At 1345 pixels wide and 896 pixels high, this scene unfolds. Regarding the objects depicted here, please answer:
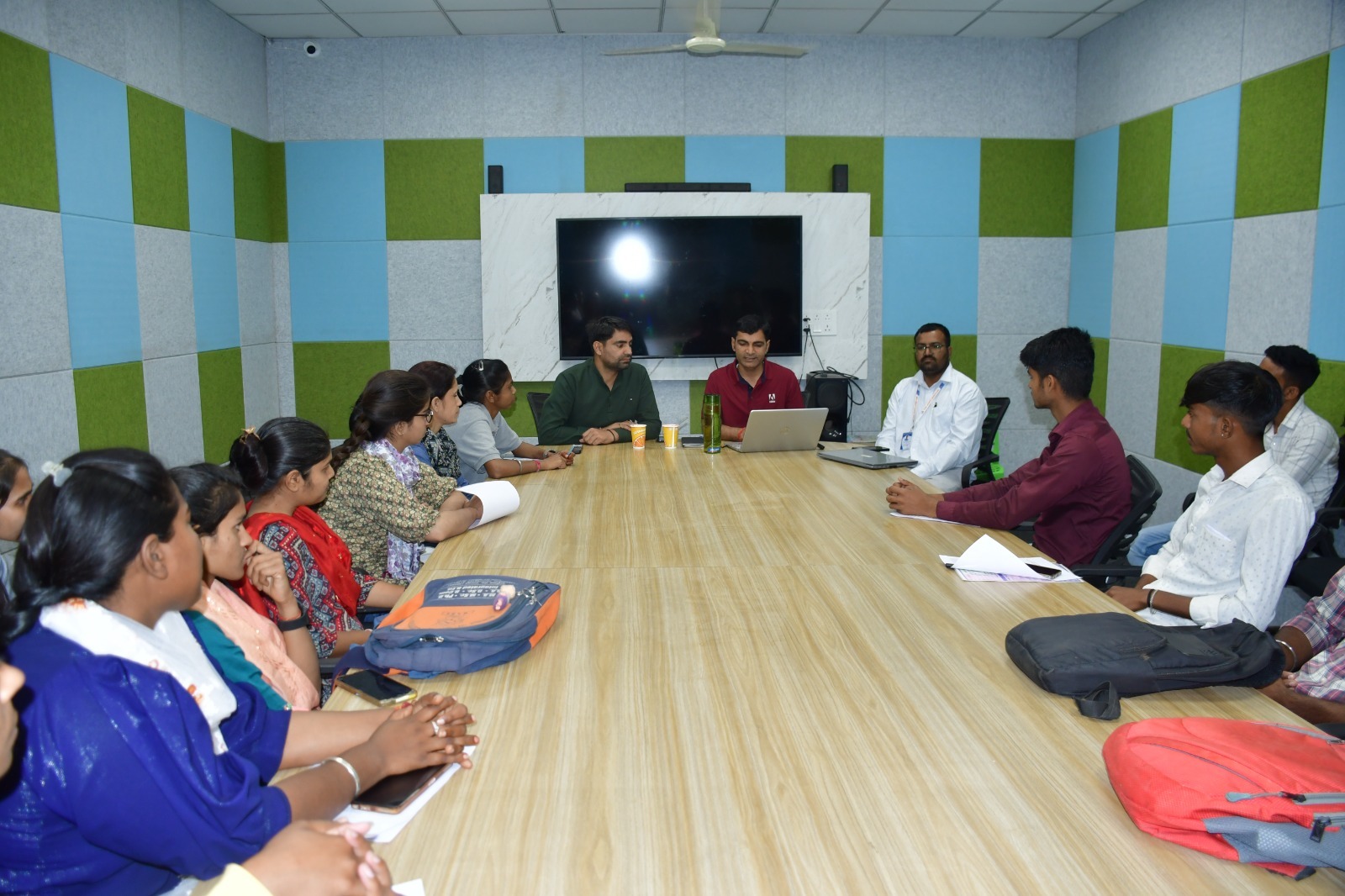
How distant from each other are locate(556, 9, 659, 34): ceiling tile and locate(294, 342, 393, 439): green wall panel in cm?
232

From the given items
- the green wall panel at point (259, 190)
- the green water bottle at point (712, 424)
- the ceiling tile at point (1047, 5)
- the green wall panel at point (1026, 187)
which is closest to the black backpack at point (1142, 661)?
the green water bottle at point (712, 424)

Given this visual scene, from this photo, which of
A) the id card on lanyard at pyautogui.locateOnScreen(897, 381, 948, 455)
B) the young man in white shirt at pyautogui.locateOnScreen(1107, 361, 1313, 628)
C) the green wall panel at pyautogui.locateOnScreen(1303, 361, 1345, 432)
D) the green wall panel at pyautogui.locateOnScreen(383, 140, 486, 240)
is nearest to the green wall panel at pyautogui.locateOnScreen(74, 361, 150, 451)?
the green wall panel at pyautogui.locateOnScreen(383, 140, 486, 240)

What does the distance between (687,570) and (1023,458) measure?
190 inches

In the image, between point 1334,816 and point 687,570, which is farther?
point 687,570

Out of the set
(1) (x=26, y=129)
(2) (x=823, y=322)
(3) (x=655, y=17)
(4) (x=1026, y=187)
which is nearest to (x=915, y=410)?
(2) (x=823, y=322)

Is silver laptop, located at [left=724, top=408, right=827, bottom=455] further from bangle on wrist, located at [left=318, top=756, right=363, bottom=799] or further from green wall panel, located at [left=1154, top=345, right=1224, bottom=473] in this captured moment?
bangle on wrist, located at [left=318, top=756, right=363, bottom=799]

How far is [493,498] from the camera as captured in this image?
3.00m

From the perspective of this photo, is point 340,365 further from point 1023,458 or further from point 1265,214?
point 1265,214

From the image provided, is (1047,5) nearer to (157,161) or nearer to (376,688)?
(157,161)

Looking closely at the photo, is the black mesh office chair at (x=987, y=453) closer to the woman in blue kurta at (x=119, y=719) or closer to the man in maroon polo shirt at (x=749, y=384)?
the man in maroon polo shirt at (x=749, y=384)

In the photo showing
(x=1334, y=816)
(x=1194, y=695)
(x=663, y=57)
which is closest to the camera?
(x=1334, y=816)

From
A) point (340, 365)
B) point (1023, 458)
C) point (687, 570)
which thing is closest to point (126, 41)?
point (340, 365)

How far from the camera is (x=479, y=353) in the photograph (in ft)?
A: 20.7

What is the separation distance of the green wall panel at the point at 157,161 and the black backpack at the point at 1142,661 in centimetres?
450
